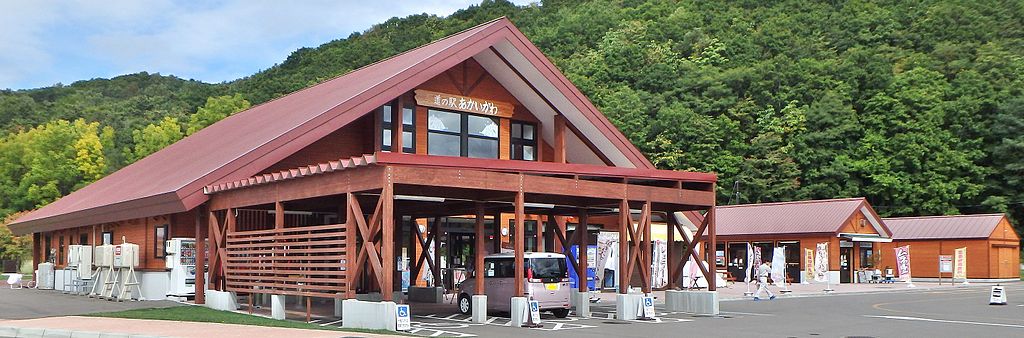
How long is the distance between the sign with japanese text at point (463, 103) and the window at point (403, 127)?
53 cm

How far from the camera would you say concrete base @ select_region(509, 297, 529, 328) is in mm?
18938

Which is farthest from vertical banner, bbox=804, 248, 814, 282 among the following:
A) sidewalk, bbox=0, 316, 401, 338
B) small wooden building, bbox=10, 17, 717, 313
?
sidewalk, bbox=0, 316, 401, 338

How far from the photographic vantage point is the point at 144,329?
55.4 ft

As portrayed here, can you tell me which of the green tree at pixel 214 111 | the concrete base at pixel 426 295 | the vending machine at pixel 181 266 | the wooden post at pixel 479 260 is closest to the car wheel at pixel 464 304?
the wooden post at pixel 479 260

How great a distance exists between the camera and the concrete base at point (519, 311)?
18938mm

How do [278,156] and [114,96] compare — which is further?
[114,96]

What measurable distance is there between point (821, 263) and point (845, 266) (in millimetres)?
6848

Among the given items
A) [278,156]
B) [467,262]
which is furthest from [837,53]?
[278,156]

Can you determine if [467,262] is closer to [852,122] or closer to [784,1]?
[852,122]

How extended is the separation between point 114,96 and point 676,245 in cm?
8267

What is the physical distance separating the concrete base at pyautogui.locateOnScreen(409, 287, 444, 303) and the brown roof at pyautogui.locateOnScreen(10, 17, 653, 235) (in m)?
5.77

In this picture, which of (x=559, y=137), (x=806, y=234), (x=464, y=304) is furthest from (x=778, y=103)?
(x=464, y=304)

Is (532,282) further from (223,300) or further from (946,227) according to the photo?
(946,227)

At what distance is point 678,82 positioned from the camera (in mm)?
79625
